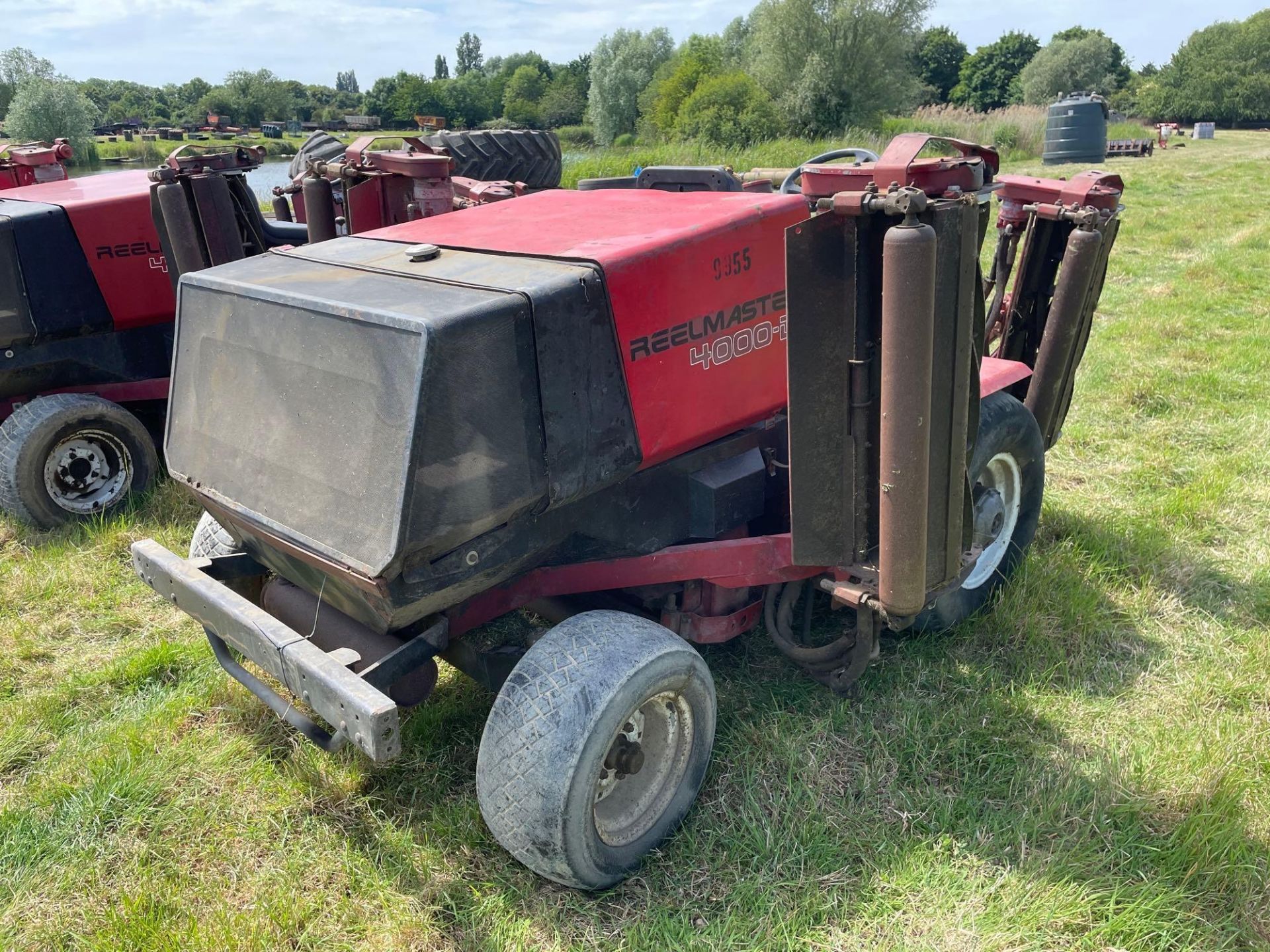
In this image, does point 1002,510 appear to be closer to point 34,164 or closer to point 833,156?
point 833,156

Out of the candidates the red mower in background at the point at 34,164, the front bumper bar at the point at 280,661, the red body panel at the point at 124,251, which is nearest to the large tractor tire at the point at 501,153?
the red body panel at the point at 124,251

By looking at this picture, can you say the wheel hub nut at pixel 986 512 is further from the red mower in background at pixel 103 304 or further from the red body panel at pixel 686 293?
the red mower in background at pixel 103 304

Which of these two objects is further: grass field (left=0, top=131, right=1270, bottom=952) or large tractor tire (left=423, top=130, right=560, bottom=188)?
large tractor tire (left=423, top=130, right=560, bottom=188)

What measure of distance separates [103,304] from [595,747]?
3836mm

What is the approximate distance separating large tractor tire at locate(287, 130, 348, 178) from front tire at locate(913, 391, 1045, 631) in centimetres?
542

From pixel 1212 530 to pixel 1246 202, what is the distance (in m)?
14.7

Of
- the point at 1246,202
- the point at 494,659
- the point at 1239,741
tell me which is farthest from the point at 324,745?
the point at 1246,202

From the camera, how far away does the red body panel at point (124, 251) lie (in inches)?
185

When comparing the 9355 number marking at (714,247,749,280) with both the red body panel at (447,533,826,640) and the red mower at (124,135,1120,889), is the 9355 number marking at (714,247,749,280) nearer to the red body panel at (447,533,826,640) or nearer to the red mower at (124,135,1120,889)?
the red mower at (124,135,1120,889)

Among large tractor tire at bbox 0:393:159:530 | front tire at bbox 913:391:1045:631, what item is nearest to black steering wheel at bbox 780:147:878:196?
front tire at bbox 913:391:1045:631

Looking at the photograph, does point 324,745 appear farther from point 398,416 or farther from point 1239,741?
point 1239,741

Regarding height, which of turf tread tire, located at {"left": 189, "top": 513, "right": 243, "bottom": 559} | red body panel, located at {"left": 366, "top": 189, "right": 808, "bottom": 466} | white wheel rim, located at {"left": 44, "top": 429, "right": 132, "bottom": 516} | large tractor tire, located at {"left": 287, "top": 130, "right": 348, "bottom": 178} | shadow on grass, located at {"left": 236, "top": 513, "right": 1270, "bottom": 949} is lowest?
shadow on grass, located at {"left": 236, "top": 513, "right": 1270, "bottom": 949}

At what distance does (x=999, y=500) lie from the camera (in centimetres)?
335

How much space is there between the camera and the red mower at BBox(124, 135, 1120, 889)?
220 centimetres
